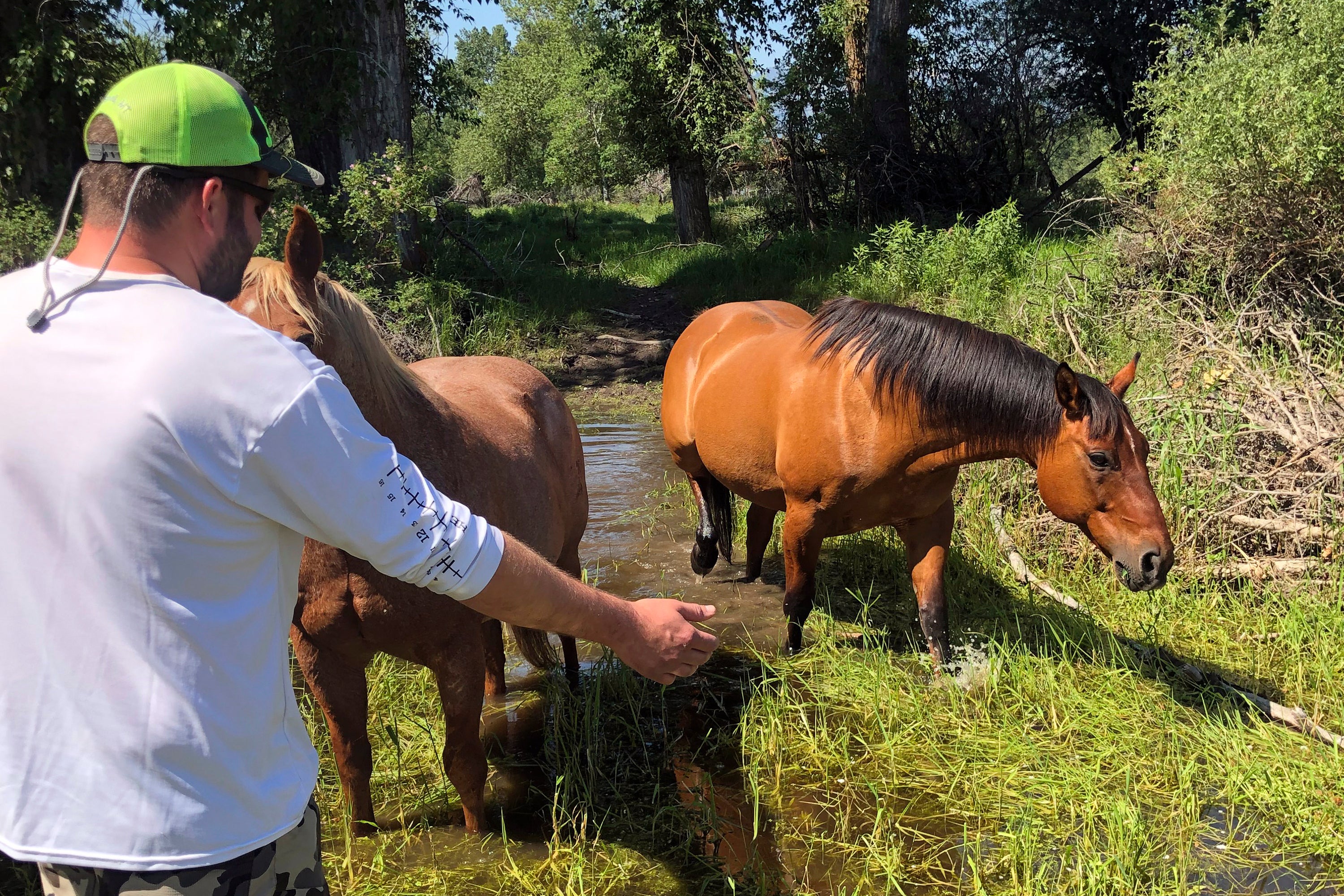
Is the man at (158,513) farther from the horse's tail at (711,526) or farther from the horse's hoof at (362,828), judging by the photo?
the horse's tail at (711,526)

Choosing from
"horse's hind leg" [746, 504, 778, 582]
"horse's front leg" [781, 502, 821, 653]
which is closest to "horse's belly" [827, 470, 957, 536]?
"horse's front leg" [781, 502, 821, 653]

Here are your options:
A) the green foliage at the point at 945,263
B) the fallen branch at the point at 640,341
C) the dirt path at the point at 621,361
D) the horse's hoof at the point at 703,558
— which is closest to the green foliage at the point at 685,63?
the dirt path at the point at 621,361

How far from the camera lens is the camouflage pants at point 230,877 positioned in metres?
1.21

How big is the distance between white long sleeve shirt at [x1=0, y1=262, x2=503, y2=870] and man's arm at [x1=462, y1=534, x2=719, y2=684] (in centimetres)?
23

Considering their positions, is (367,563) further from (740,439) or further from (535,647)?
(740,439)

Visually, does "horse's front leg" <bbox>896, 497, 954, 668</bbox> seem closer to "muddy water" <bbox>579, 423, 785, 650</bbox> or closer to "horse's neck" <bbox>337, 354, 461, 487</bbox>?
"muddy water" <bbox>579, 423, 785, 650</bbox>

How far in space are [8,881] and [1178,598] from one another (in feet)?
15.8

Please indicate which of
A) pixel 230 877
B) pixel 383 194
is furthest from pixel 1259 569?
pixel 383 194

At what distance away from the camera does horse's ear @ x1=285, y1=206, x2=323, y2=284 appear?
7.14ft

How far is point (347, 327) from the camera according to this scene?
241cm

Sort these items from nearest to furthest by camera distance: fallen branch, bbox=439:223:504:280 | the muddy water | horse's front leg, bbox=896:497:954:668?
1. horse's front leg, bbox=896:497:954:668
2. the muddy water
3. fallen branch, bbox=439:223:504:280

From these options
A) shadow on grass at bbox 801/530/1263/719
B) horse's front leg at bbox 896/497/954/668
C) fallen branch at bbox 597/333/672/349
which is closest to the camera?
shadow on grass at bbox 801/530/1263/719

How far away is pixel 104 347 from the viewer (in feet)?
3.67

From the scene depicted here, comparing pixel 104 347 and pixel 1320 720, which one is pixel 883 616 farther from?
pixel 104 347
